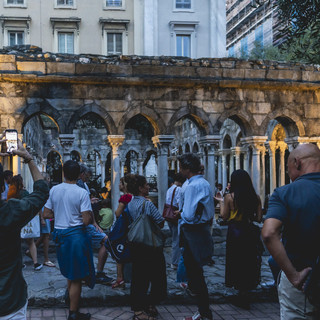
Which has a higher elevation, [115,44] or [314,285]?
[115,44]

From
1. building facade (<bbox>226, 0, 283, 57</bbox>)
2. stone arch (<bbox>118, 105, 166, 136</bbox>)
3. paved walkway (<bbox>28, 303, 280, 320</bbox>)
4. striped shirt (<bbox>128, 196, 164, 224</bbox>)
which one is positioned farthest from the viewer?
building facade (<bbox>226, 0, 283, 57</bbox>)

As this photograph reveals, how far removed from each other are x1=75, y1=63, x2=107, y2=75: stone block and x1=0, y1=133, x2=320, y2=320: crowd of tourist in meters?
2.92

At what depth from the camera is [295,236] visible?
8.61 feet

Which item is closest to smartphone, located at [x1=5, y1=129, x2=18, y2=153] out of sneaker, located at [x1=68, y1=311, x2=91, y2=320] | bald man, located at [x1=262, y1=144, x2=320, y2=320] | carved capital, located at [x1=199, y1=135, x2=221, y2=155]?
bald man, located at [x1=262, y1=144, x2=320, y2=320]

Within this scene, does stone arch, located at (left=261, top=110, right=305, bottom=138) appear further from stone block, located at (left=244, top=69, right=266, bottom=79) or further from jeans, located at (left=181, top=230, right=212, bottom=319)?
jeans, located at (left=181, top=230, right=212, bottom=319)

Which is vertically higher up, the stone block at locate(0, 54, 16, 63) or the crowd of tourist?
the stone block at locate(0, 54, 16, 63)

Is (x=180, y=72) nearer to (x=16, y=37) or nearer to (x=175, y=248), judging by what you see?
(x=175, y=248)

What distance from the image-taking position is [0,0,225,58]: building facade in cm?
2461

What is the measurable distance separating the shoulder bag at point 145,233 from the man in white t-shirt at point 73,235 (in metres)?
0.49

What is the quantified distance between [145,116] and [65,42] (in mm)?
18027

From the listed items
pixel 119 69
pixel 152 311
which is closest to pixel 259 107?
pixel 119 69

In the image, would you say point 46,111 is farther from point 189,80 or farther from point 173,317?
point 173,317

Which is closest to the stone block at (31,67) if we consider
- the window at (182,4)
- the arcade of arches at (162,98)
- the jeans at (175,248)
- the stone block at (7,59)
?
the arcade of arches at (162,98)

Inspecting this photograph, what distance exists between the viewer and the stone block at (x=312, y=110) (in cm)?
944
